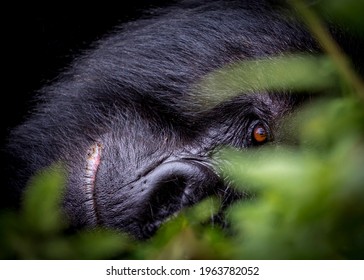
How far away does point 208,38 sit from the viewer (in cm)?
238

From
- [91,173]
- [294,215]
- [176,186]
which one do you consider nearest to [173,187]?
[176,186]

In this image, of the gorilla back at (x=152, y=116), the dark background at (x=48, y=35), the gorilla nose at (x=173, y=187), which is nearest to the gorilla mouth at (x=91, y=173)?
the gorilla back at (x=152, y=116)

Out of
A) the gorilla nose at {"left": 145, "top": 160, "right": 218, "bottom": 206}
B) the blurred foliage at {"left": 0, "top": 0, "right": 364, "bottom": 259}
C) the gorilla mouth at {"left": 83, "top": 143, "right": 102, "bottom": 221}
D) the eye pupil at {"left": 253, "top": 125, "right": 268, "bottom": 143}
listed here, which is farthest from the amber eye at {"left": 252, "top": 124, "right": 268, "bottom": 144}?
the blurred foliage at {"left": 0, "top": 0, "right": 364, "bottom": 259}

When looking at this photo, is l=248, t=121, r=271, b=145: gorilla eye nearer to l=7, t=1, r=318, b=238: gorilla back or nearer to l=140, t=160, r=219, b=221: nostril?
l=7, t=1, r=318, b=238: gorilla back

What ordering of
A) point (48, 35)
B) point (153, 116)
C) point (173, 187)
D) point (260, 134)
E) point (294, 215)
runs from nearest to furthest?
point (294, 215) → point (173, 187) → point (260, 134) → point (153, 116) → point (48, 35)

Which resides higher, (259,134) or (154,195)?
(259,134)

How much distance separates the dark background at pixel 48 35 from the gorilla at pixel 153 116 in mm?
48

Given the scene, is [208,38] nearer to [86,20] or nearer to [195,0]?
[195,0]

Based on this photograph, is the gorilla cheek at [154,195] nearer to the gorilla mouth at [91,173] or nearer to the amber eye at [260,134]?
the gorilla mouth at [91,173]

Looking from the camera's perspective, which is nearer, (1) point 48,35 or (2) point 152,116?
(2) point 152,116

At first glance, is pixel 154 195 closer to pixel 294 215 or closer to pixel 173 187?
pixel 173 187

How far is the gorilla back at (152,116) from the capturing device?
207 centimetres

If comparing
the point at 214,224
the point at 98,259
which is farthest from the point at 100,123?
the point at 98,259

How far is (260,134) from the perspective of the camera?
7.05 feet
